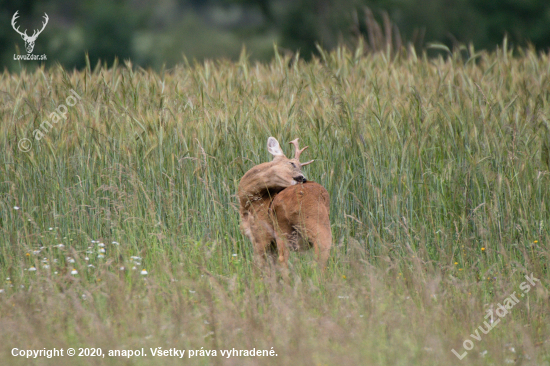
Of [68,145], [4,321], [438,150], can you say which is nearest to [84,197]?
[68,145]

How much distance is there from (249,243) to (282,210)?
36.5 inches

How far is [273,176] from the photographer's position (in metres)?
4.34

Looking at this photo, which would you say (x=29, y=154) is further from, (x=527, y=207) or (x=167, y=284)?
(x=527, y=207)

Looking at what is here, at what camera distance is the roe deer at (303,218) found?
4.16 metres

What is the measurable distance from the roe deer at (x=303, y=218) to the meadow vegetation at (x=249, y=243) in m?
0.22

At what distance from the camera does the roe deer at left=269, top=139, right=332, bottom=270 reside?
164 inches

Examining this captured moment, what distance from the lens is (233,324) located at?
11.6ft

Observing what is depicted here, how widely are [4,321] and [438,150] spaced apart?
147 inches

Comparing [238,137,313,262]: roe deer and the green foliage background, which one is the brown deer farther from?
the green foliage background
